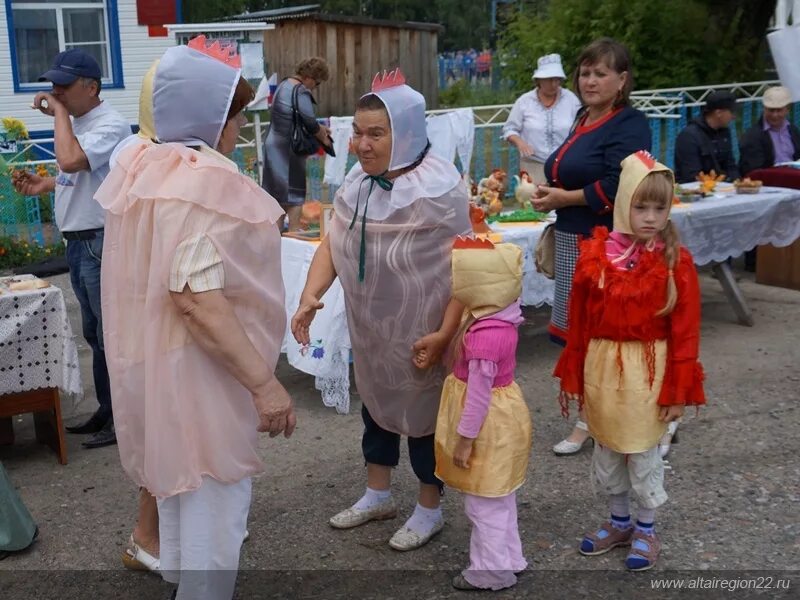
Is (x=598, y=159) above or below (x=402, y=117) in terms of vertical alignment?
below

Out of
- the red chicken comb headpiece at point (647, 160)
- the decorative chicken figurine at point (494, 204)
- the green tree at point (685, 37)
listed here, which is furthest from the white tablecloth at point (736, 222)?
the green tree at point (685, 37)

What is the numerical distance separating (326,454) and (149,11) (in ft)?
33.7

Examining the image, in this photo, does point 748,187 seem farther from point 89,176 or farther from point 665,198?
point 89,176

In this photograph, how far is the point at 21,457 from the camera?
4574mm

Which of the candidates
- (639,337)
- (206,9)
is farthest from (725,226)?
(206,9)

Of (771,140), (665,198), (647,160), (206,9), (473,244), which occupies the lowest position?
(771,140)

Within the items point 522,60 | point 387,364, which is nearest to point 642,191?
point 387,364

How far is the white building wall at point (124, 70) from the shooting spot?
505 inches

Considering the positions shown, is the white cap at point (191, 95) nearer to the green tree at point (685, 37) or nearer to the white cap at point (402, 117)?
the white cap at point (402, 117)

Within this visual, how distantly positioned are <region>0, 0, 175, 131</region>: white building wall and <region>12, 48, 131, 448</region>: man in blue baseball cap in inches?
342

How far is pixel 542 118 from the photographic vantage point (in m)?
7.96

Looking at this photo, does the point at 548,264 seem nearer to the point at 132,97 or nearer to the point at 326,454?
the point at 326,454

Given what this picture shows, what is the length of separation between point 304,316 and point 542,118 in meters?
5.13

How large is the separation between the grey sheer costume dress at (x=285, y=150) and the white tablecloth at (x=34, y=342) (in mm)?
4323
